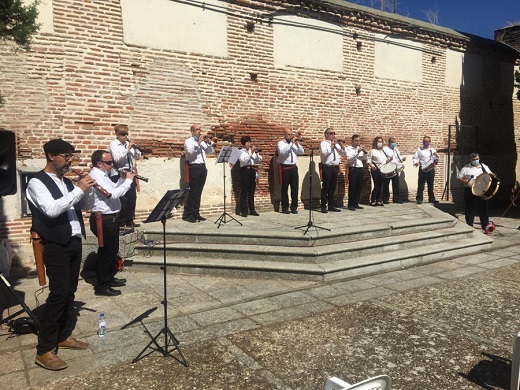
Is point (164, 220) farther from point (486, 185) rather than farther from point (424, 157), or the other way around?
point (424, 157)

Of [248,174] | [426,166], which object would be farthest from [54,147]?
[426,166]

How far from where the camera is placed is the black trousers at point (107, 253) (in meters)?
6.20

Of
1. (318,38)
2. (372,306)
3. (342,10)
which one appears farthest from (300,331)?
(342,10)

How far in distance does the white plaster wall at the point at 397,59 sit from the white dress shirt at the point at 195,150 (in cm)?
648

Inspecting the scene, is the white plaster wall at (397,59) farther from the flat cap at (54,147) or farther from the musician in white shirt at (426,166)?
the flat cap at (54,147)

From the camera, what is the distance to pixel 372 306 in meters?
5.78

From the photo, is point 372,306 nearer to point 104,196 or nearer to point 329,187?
point 104,196

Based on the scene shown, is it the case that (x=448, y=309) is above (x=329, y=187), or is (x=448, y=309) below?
below

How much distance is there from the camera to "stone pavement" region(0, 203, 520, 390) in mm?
3977

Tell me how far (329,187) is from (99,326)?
730 centimetres

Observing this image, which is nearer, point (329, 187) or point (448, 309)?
point (448, 309)

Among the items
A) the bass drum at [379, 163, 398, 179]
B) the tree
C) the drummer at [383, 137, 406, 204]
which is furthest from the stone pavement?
the drummer at [383, 137, 406, 204]

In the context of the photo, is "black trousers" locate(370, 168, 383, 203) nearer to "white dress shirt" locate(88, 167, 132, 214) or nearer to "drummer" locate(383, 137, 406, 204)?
"drummer" locate(383, 137, 406, 204)

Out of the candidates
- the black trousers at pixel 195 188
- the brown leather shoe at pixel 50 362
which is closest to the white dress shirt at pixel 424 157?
the black trousers at pixel 195 188
